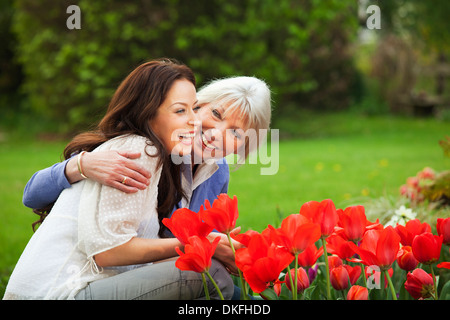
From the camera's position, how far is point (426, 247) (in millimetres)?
1045

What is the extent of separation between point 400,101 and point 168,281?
10.7 meters

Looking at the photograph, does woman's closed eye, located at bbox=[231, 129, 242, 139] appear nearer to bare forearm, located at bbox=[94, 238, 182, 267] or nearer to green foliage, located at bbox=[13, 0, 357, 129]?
bare forearm, located at bbox=[94, 238, 182, 267]

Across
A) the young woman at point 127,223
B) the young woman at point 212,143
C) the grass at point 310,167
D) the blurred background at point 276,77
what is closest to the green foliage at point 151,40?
the blurred background at point 276,77

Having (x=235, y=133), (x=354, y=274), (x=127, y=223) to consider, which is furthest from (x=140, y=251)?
(x=235, y=133)

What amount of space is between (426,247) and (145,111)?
0.76 m

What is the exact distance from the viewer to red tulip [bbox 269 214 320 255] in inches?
36.7

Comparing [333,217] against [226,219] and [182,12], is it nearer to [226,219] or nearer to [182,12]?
[226,219]

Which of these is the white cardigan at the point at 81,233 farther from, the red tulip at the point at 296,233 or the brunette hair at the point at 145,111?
the red tulip at the point at 296,233

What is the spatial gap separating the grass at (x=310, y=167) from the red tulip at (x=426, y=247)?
129cm

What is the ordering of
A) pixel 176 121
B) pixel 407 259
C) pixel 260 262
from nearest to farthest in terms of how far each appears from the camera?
pixel 260 262 < pixel 407 259 < pixel 176 121

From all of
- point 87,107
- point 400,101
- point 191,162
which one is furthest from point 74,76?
point 191,162

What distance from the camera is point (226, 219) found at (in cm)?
102

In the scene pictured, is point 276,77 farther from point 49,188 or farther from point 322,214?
point 322,214
